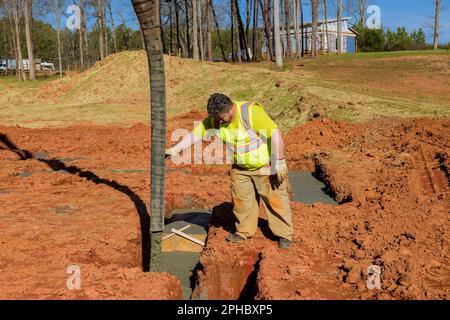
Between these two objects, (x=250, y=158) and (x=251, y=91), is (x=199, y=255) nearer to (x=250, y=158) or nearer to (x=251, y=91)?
(x=250, y=158)

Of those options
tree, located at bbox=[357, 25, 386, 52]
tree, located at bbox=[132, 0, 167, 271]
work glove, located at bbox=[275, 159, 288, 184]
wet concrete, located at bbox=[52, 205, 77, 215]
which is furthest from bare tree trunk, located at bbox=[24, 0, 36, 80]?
work glove, located at bbox=[275, 159, 288, 184]

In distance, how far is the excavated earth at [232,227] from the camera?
13.1ft

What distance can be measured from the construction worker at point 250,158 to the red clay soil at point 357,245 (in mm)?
220

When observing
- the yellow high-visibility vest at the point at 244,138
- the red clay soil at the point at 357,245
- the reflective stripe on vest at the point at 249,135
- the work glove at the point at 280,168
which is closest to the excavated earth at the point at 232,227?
the red clay soil at the point at 357,245

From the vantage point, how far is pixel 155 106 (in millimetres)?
4609

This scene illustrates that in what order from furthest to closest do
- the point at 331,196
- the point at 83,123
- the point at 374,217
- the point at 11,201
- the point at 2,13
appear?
the point at 2,13 < the point at 83,123 < the point at 331,196 < the point at 11,201 < the point at 374,217

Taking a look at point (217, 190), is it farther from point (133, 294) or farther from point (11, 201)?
point (133, 294)

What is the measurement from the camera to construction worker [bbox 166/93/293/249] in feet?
14.7

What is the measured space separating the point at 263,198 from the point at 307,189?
363 centimetres

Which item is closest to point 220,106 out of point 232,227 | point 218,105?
point 218,105

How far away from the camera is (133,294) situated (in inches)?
149

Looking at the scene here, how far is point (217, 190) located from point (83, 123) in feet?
34.0

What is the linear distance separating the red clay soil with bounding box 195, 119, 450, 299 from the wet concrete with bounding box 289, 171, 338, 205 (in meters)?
0.21
